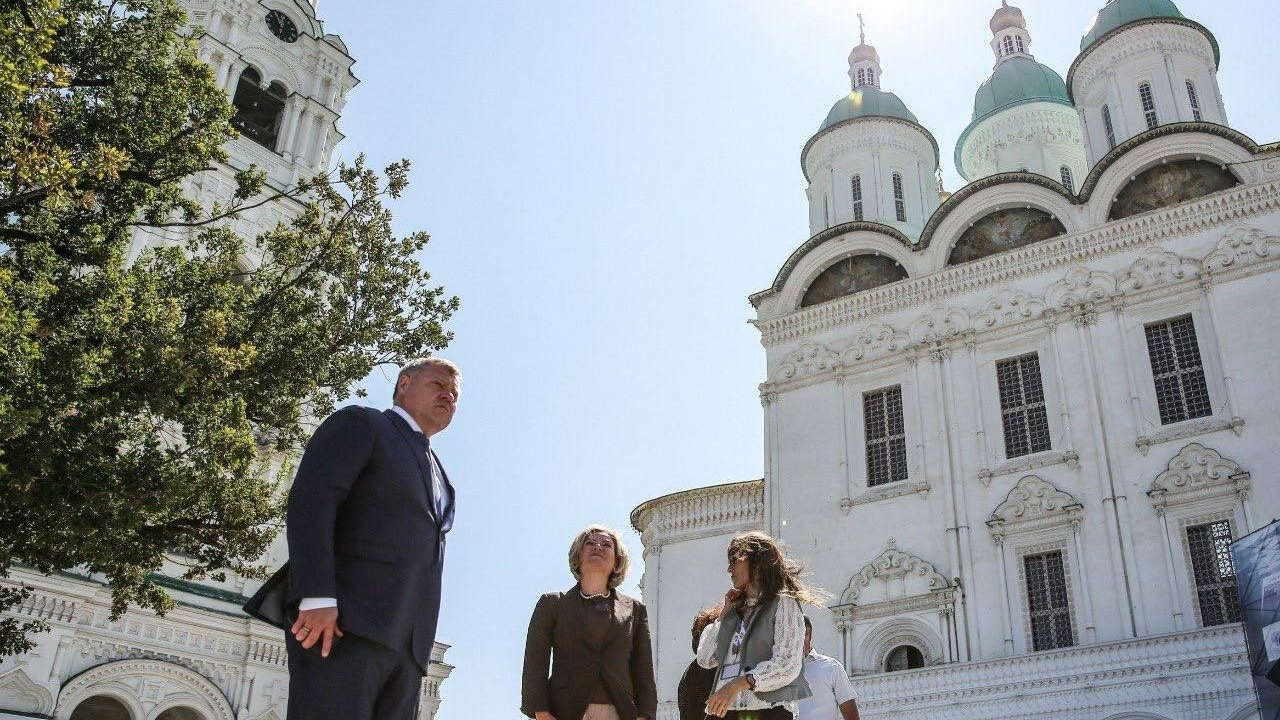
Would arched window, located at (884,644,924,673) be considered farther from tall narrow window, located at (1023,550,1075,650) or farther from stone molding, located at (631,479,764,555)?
stone molding, located at (631,479,764,555)

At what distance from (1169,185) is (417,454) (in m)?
19.1

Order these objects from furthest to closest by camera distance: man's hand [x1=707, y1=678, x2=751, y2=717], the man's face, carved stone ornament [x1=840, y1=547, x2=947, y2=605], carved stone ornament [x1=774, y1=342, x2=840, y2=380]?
carved stone ornament [x1=774, y1=342, x2=840, y2=380] → carved stone ornament [x1=840, y1=547, x2=947, y2=605] → man's hand [x1=707, y1=678, x2=751, y2=717] → the man's face

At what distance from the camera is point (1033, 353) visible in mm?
19578

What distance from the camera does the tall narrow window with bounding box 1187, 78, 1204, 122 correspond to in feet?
72.1

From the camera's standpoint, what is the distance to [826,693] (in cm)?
534

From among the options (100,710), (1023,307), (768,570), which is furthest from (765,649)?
(100,710)

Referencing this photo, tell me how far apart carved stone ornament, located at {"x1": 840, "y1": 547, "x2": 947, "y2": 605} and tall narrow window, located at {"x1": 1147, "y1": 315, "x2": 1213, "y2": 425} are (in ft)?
15.6

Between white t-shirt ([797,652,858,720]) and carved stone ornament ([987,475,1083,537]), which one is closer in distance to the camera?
white t-shirt ([797,652,858,720])

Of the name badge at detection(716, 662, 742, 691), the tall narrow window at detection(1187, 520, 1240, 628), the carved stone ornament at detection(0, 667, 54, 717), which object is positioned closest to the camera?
the name badge at detection(716, 662, 742, 691)

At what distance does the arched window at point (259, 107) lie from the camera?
24.0 meters

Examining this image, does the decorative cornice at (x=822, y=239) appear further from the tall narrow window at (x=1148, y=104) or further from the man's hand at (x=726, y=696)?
the man's hand at (x=726, y=696)

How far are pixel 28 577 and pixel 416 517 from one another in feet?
50.2

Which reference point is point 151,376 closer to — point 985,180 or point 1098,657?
point 1098,657

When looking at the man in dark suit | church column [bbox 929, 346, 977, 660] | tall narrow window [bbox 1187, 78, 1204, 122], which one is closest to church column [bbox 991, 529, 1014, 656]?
church column [bbox 929, 346, 977, 660]
